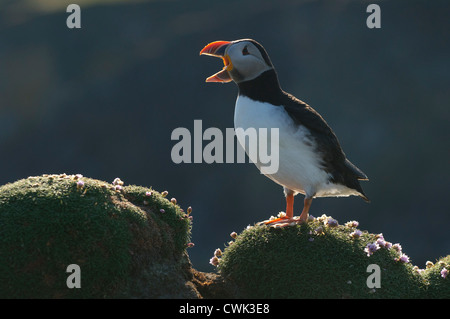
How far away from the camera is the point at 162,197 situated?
Result: 8391 millimetres

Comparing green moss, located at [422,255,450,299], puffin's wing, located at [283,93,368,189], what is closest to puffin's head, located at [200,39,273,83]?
→ puffin's wing, located at [283,93,368,189]

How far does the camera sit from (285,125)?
25.3ft

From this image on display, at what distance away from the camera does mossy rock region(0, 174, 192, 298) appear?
6.46 metres

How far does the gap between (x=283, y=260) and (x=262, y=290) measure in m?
0.51

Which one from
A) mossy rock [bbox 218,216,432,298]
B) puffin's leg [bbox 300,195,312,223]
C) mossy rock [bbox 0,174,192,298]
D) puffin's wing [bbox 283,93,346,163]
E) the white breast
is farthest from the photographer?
puffin's leg [bbox 300,195,312,223]

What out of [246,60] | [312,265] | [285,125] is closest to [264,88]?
[246,60]

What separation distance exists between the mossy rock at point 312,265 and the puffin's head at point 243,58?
2.42 m

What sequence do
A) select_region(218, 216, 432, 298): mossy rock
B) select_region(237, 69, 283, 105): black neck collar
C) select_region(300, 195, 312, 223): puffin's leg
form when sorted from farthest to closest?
1. select_region(300, 195, 312, 223): puffin's leg
2. select_region(237, 69, 283, 105): black neck collar
3. select_region(218, 216, 432, 298): mossy rock

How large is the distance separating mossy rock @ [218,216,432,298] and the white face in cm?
242

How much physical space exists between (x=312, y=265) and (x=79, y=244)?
10.4 ft

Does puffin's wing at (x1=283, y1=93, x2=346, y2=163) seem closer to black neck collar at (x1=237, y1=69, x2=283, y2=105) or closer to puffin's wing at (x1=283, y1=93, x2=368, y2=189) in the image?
puffin's wing at (x1=283, y1=93, x2=368, y2=189)

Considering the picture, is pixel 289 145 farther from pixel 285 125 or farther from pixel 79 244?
pixel 79 244

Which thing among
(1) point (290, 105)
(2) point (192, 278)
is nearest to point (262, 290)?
(2) point (192, 278)

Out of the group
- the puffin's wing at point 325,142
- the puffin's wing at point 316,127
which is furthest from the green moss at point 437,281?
the puffin's wing at point 316,127
